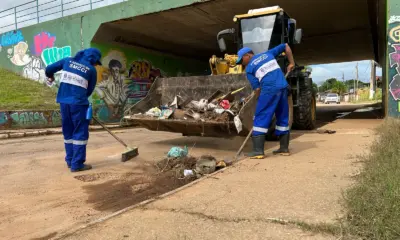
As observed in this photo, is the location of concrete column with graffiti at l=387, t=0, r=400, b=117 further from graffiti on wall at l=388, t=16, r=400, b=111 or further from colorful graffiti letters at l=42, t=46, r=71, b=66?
colorful graffiti letters at l=42, t=46, r=71, b=66

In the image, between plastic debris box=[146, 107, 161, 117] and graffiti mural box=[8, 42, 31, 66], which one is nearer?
plastic debris box=[146, 107, 161, 117]

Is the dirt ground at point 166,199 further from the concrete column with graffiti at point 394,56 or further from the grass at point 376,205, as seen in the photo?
the concrete column with graffiti at point 394,56

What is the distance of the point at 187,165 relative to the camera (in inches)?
209

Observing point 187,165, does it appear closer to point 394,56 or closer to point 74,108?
point 74,108

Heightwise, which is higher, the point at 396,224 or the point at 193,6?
the point at 193,6

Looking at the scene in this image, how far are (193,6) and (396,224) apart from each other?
10.8 meters

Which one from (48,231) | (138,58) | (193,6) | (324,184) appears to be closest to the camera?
(48,231)

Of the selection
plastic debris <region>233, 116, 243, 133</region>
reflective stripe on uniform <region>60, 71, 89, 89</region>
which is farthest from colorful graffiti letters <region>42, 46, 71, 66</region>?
plastic debris <region>233, 116, 243, 133</region>

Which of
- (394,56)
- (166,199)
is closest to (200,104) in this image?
(166,199)

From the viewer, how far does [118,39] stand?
50.1 ft

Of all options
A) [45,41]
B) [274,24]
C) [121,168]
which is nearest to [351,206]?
[121,168]

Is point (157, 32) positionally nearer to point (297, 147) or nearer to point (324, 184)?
point (297, 147)

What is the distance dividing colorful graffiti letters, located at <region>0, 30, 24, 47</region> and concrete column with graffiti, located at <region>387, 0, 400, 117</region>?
625 inches

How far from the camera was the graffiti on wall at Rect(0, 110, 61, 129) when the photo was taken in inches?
500
